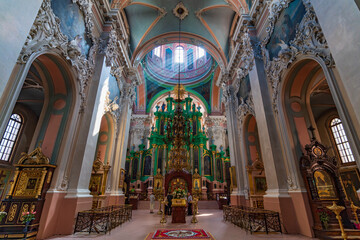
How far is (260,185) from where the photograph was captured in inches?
333

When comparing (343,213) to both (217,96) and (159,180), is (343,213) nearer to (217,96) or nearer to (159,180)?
(159,180)

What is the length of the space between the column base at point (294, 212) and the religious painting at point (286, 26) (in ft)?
16.3

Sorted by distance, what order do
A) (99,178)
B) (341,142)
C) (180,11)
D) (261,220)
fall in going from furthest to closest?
(180,11), (341,142), (99,178), (261,220)

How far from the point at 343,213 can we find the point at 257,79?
5.13 metres

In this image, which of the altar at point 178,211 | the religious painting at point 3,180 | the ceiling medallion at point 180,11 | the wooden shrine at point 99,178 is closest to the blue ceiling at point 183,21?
the ceiling medallion at point 180,11

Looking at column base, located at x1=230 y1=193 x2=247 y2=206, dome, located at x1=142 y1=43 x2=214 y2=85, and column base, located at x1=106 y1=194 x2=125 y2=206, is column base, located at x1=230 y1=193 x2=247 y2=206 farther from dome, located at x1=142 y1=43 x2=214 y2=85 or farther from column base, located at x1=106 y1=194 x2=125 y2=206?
dome, located at x1=142 y1=43 x2=214 y2=85

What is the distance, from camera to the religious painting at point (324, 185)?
16.2ft

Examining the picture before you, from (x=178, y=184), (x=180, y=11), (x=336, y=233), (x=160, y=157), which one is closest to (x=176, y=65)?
(x=180, y=11)

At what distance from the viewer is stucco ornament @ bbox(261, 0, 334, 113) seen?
4582mm

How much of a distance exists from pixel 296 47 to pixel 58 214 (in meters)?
8.71

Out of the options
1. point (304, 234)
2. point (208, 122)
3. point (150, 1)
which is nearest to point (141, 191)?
point (208, 122)

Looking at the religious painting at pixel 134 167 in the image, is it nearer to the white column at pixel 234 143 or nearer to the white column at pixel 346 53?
the white column at pixel 234 143

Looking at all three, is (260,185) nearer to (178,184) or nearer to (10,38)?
(10,38)

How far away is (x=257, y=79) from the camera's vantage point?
718 centimetres
